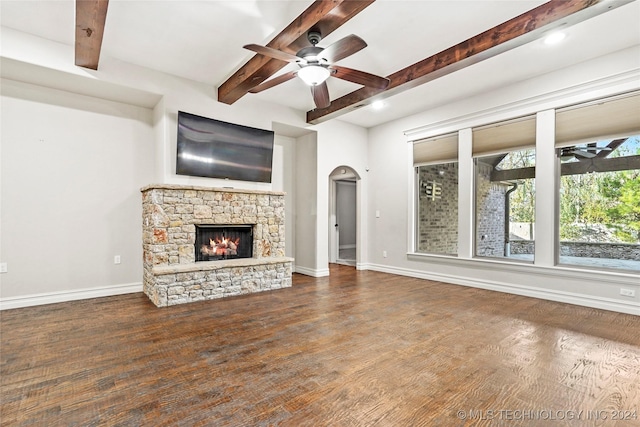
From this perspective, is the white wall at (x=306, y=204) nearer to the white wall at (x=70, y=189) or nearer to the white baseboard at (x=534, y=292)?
the white baseboard at (x=534, y=292)

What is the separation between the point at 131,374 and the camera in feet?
7.36

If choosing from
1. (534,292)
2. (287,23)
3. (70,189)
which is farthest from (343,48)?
(534,292)

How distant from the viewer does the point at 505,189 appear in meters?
4.94

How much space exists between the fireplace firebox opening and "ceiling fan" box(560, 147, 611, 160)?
15.1ft

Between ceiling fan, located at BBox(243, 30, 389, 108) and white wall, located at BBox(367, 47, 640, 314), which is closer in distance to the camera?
ceiling fan, located at BBox(243, 30, 389, 108)

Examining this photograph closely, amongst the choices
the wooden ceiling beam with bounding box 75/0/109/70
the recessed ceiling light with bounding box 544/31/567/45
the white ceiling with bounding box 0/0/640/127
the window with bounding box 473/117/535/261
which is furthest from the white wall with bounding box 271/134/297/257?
the recessed ceiling light with bounding box 544/31/567/45

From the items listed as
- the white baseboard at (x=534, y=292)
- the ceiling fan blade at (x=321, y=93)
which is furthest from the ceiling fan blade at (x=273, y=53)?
the white baseboard at (x=534, y=292)

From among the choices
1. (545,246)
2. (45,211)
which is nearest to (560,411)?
(545,246)

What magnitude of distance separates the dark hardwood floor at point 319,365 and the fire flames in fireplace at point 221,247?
3.11 ft

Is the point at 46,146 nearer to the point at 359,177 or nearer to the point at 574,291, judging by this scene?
the point at 359,177

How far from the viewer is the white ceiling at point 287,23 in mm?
2979

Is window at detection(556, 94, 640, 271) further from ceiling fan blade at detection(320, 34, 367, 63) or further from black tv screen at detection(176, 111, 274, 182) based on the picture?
black tv screen at detection(176, 111, 274, 182)

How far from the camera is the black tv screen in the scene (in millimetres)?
4449

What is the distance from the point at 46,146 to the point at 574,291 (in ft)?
23.1
